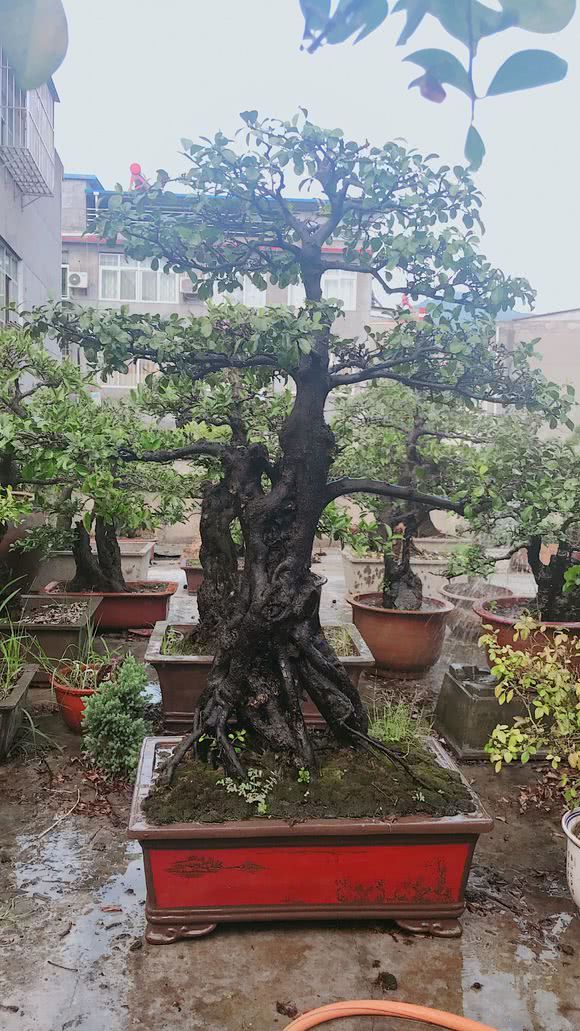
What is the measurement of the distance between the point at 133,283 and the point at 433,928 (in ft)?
35.7

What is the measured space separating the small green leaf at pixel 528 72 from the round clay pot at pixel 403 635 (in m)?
4.54

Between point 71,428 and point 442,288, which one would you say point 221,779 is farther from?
point 442,288

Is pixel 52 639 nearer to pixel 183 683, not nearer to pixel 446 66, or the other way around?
pixel 183 683

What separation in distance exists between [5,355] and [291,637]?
2.52m

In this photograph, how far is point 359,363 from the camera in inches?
109

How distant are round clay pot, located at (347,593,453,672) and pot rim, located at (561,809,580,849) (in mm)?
2358

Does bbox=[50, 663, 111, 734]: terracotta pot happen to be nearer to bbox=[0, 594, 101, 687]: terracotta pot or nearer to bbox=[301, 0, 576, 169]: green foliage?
bbox=[0, 594, 101, 687]: terracotta pot

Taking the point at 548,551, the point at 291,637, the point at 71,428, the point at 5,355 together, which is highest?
the point at 5,355

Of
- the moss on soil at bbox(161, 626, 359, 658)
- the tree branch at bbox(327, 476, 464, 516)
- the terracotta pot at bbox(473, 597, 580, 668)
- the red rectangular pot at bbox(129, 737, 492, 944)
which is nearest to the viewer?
the red rectangular pot at bbox(129, 737, 492, 944)

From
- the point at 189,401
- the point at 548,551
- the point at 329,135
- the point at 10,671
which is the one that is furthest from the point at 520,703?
the point at 548,551

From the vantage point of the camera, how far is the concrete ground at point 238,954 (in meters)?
1.94

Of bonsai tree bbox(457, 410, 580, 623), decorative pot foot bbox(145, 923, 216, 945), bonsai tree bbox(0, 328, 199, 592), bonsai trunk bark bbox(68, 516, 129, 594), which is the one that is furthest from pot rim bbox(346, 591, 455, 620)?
decorative pot foot bbox(145, 923, 216, 945)

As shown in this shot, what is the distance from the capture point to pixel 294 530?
9.00 feet

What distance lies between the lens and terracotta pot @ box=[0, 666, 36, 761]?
11.0ft
